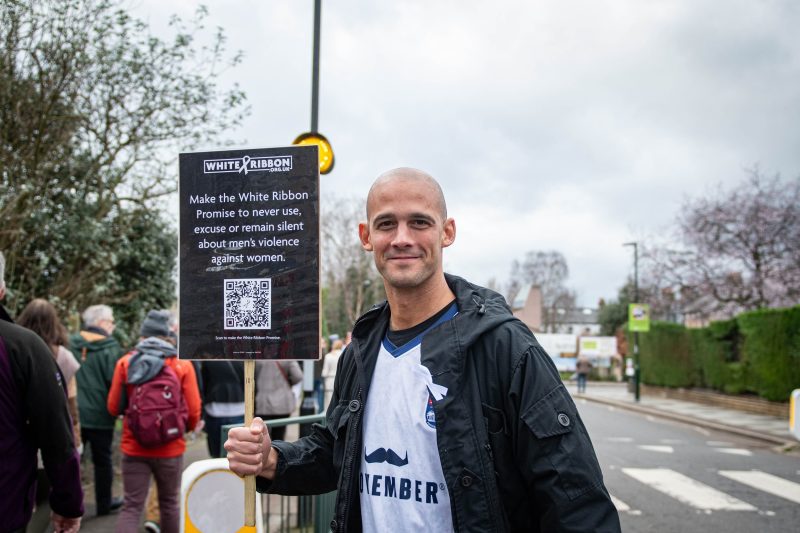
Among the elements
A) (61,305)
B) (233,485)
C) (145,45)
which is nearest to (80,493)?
(233,485)

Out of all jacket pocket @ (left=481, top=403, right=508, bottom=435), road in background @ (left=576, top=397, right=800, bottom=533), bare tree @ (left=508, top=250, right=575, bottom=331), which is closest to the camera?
jacket pocket @ (left=481, top=403, right=508, bottom=435)

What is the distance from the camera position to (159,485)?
5293 millimetres

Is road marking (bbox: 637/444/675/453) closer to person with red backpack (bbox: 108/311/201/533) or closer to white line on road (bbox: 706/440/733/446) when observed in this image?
white line on road (bbox: 706/440/733/446)

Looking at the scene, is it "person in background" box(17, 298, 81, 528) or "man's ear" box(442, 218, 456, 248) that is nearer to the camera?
"man's ear" box(442, 218, 456, 248)

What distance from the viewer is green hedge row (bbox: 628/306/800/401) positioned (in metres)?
18.0

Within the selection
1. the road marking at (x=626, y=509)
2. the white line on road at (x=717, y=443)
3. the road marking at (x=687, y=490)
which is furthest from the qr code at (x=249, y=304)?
the white line on road at (x=717, y=443)

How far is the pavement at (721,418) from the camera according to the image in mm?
14836

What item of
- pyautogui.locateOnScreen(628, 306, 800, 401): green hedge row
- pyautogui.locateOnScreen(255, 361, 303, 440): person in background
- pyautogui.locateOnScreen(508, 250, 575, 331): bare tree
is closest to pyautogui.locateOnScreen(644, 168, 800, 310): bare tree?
pyautogui.locateOnScreen(628, 306, 800, 401): green hedge row

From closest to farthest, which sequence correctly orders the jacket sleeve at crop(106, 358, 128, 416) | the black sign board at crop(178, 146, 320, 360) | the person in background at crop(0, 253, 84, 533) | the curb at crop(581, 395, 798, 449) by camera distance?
the black sign board at crop(178, 146, 320, 360)
the person in background at crop(0, 253, 84, 533)
the jacket sleeve at crop(106, 358, 128, 416)
the curb at crop(581, 395, 798, 449)

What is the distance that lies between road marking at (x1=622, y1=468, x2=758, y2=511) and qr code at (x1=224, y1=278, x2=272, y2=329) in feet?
23.1

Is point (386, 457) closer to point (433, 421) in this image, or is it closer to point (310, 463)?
point (433, 421)

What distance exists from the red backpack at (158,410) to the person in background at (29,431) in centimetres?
201

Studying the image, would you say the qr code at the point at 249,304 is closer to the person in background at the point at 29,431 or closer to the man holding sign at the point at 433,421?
the man holding sign at the point at 433,421

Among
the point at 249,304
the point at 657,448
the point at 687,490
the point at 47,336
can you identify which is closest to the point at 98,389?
the point at 47,336
